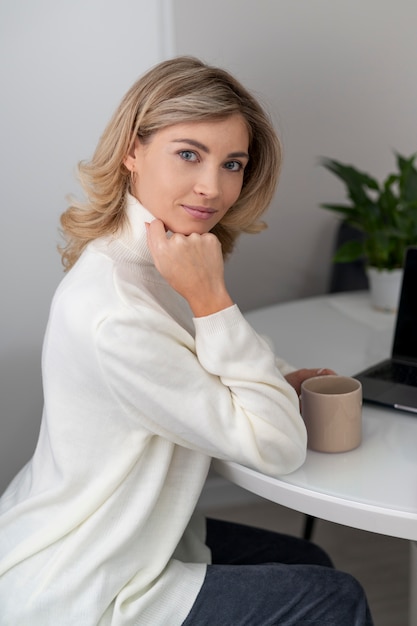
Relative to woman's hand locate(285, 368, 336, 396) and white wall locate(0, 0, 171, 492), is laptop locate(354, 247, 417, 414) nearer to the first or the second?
woman's hand locate(285, 368, 336, 396)

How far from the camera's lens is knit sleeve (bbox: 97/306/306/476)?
40.5 inches

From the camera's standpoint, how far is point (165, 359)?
3.42ft

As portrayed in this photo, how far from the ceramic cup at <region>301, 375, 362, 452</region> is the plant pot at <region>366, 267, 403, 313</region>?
733 mm

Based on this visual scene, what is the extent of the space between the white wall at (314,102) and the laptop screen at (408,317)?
1.99ft

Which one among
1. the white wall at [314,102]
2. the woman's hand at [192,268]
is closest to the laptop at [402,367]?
the woman's hand at [192,268]

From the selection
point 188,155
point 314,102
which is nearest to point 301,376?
point 188,155

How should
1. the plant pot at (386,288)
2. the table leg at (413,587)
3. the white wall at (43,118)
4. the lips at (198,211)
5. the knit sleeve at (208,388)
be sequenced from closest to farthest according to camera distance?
the knit sleeve at (208,388) < the lips at (198,211) < the table leg at (413,587) < the white wall at (43,118) < the plant pot at (386,288)

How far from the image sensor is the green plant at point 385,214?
1.89 meters

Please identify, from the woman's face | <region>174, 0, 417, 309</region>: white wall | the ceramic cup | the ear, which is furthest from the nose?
<region>174, 0, 417, 309</region>: white wall

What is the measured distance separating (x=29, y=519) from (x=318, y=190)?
1349 mm

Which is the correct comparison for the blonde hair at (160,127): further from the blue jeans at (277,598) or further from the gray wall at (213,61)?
the blue jeans at (277,598)

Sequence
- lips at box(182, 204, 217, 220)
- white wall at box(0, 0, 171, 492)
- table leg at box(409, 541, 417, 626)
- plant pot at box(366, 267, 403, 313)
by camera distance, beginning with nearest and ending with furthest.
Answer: lips at box(182, 204, 217, 220) → table leg at box(409, 541, 417, 626) → white wall at box(0, 0, 171, 492) → plant pot at box(366, 267, 403, 313)

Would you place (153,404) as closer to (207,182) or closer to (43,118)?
(207,182)

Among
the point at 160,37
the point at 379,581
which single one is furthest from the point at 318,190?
the point at 379,581
